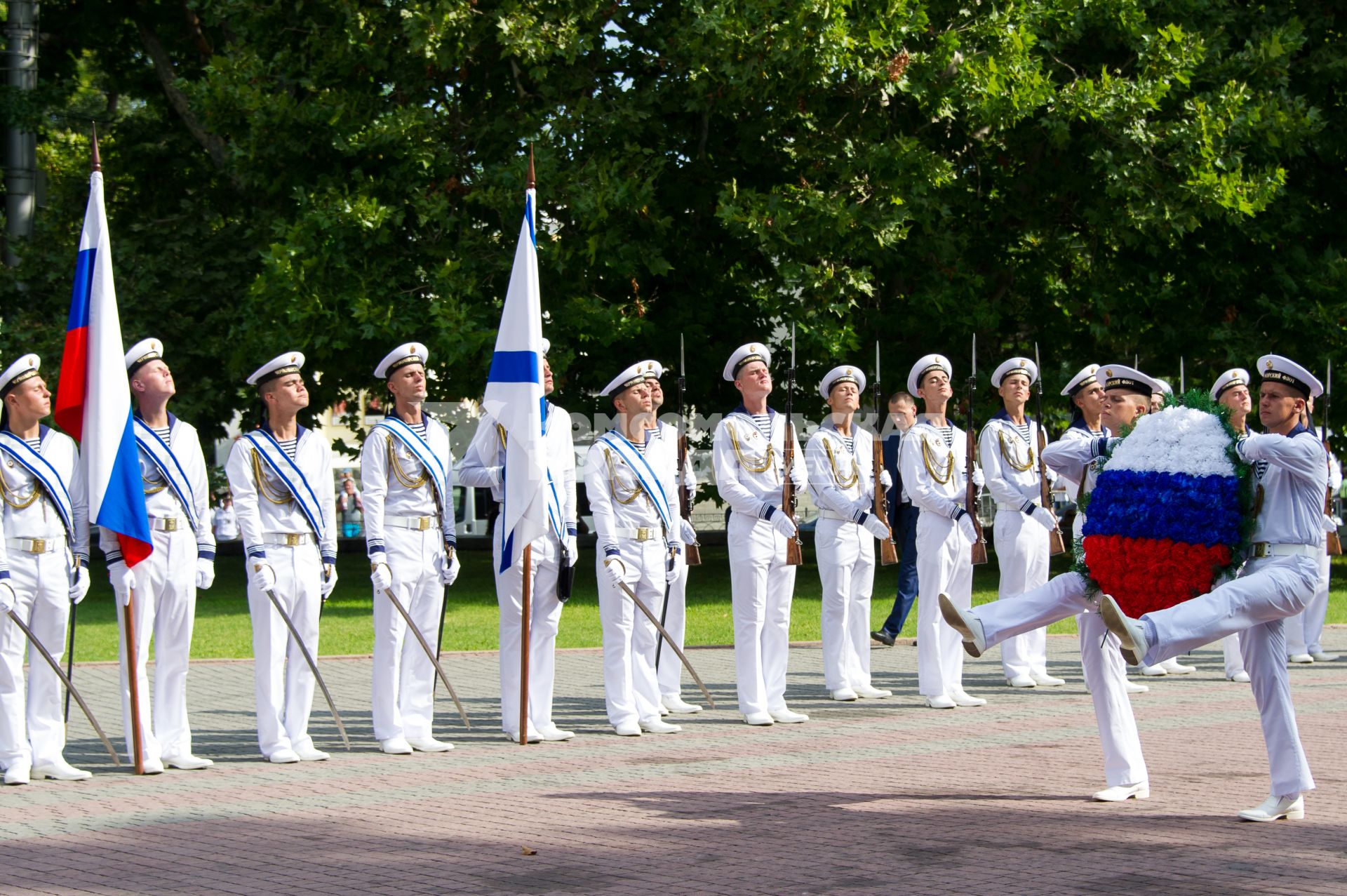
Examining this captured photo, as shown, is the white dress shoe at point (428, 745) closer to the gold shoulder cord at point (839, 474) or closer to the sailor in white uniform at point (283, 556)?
the sailor in white uniform at point (283, 556)

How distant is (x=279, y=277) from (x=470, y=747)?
11.2 metres

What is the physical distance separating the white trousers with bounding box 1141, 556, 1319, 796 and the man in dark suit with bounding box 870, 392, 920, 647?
21.1ft

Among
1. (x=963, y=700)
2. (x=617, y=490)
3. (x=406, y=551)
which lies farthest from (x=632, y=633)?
(x=963, y=700)

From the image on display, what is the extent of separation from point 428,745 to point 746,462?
9.18 ft

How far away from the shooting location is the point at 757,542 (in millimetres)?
11078

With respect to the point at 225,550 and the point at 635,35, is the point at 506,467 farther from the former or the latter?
the point at 225,550

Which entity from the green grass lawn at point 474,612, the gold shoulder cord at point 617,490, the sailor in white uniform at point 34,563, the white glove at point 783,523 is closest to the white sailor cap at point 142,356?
the sailor in white uniform at point 34,563

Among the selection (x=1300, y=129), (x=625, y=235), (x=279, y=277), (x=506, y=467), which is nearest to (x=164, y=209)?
(x=279, y=277)

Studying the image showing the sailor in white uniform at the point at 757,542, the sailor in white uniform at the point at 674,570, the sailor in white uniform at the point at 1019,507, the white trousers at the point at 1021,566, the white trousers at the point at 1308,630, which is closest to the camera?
the sailor in white uniform at the point at 674,570

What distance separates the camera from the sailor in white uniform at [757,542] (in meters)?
10.9

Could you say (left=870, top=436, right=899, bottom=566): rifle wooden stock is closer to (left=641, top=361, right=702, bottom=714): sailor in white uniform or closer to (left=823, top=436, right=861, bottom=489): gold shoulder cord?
(left=823, top=436, right=861, bottom=489): gold shoulder cord

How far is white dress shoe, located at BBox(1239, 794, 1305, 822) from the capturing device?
744 centimetres

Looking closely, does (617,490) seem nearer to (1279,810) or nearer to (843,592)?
(843,592)

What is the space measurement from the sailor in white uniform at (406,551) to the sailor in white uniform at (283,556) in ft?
1.12
